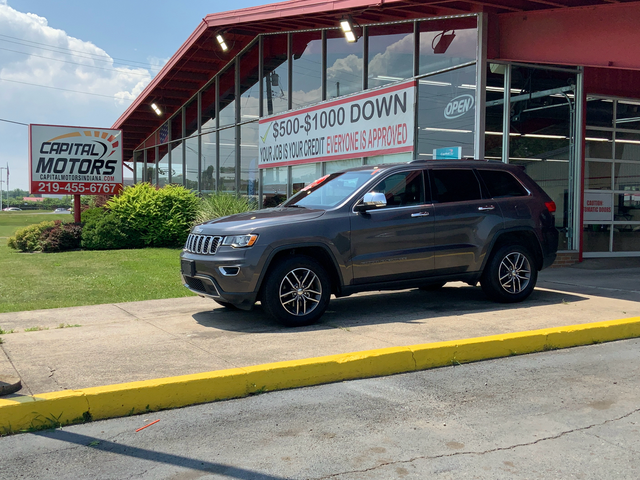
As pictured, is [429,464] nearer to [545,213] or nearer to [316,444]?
[316,444]

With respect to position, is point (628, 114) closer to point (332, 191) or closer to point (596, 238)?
point (596, 238)

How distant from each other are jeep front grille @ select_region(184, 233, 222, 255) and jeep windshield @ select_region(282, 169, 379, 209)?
1363 mm

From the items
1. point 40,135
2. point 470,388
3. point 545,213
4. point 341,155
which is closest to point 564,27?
point 545,213

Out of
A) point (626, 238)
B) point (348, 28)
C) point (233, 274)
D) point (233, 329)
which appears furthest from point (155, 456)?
point (626, 238)

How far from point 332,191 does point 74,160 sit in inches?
592

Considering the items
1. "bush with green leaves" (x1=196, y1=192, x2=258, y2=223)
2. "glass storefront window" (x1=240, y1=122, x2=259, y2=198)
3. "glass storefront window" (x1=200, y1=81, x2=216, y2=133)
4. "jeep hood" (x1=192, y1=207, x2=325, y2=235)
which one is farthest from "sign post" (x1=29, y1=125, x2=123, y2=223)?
"jeep hood" (x1=192, y1=207, x2=325, y2=235)

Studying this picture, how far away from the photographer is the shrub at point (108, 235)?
17922 millimetres

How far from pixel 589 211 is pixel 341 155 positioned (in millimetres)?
5641

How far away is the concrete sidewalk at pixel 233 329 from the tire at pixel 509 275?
0.54 ft

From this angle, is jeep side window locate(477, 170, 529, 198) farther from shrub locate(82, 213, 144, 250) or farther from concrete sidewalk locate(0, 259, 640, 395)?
shrub locate(82, 213, 144, 250)

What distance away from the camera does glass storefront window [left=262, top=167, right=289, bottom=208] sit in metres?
17.7

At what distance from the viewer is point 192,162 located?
24469mm

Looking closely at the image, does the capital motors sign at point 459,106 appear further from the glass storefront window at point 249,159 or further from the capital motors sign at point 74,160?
the capital motors sign at point 74,160

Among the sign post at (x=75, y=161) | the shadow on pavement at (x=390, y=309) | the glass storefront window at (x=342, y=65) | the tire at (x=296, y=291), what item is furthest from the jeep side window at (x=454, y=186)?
the sign post at (x=75, y=161)
